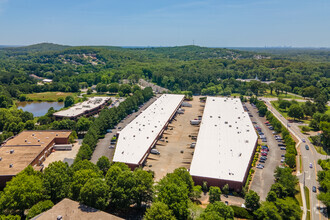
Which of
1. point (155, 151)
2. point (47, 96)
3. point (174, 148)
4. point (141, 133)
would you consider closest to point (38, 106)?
point (47, 96)

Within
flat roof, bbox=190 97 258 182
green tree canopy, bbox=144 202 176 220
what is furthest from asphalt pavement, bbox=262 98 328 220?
green tree canopy, bbox=144 202 176 220

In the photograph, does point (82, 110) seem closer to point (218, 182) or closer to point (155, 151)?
point (155, 151)

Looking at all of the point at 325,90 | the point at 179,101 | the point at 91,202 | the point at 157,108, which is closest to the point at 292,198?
the point at 91,202

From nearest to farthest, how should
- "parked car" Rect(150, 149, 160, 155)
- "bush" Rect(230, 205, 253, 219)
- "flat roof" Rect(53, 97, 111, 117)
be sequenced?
1. "bush" Rect(230, 205, 253, 219)
2. "parked car" Rect(150, 149, 160, 155)
3. "flat roof" Rect(53, 97, 111, 117)

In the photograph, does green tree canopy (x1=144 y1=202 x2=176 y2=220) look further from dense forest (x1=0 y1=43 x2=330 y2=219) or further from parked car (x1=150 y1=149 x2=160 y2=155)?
parked car (x1=150 y1=149 x2=160 y2=155)

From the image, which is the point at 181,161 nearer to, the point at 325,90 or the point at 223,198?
the point at 223,198
